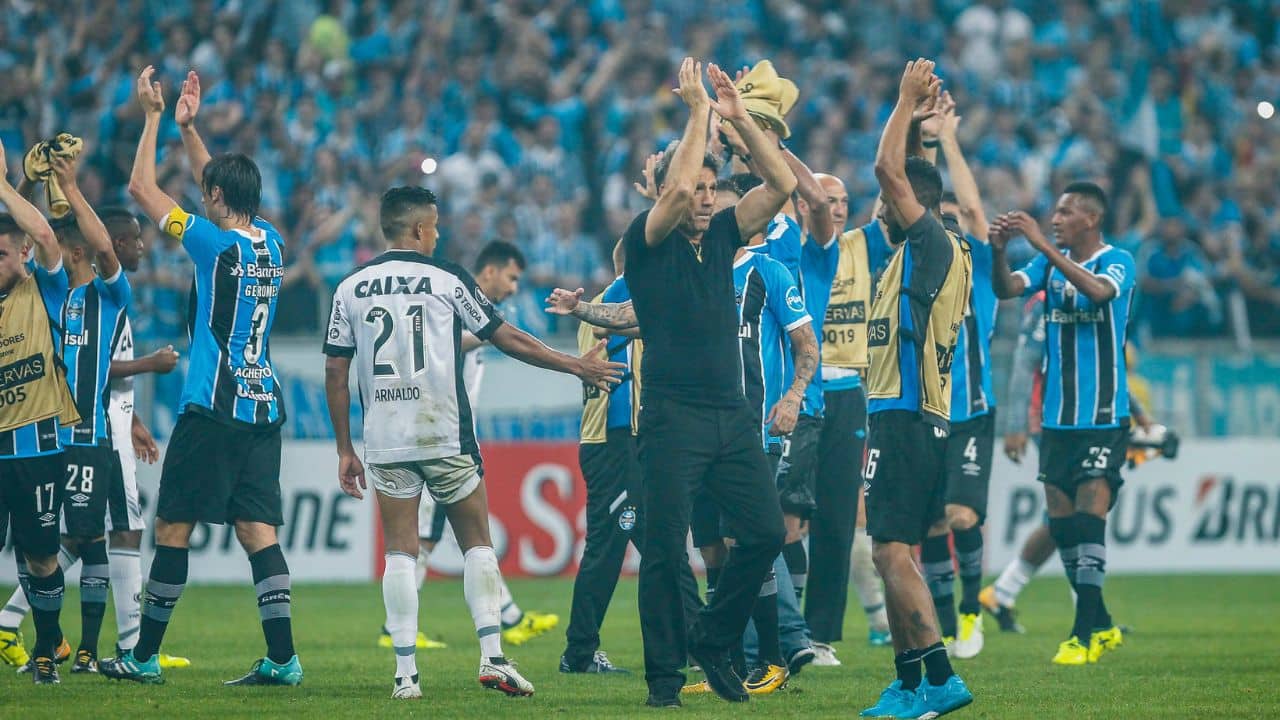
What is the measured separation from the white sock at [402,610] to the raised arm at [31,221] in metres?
2.71

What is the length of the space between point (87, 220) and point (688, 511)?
12.8 ft

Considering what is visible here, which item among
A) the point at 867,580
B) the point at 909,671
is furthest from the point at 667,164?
the point at 867,580

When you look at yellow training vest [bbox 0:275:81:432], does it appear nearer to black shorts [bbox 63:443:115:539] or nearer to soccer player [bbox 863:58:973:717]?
black shorts [bbox 63:443:115:539]

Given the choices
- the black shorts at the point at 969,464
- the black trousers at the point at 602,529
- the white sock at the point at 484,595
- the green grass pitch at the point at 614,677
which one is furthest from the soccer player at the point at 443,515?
the black shorts at the point at 969,464

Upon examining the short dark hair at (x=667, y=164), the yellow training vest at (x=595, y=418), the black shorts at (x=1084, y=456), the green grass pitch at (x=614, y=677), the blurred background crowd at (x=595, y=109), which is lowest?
the green grass pitch at (x=614, y=677)

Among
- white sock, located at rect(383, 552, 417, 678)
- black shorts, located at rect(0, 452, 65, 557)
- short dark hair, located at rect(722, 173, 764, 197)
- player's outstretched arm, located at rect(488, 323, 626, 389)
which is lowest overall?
white sock, located at rect(383, 552, 417, 678)

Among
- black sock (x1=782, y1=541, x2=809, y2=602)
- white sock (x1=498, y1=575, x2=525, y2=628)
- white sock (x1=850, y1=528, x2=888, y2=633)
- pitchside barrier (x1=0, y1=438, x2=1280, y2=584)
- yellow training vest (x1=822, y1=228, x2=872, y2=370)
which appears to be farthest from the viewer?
pitchside barrier (x1=0, y1=438, x2=1280, y2=584)

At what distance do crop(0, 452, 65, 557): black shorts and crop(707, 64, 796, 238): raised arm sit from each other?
4.44m

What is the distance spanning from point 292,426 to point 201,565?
1771 millimetres

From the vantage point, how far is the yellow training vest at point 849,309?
458 inches

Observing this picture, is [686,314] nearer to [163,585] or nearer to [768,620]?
[768,620]

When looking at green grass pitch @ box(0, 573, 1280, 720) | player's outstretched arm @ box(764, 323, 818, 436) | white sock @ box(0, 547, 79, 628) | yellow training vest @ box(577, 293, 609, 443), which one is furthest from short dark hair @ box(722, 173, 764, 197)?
white sock @ box(0, 547, 79, 628)

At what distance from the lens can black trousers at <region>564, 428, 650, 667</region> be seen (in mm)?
10445

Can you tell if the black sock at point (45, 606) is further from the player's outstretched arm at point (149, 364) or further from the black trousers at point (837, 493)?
the black trousers at point (837, 493)
